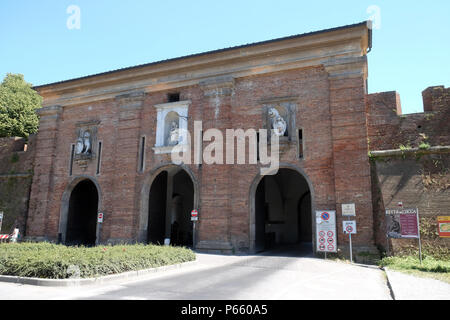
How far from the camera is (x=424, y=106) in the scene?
49.1 ft

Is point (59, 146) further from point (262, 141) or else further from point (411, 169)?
point (411, 169)

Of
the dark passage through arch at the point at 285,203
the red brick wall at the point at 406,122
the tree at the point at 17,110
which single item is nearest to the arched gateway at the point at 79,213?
the dark passage through arch at the point at 285,203

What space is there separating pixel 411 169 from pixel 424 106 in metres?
3.22

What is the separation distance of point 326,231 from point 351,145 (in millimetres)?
3657

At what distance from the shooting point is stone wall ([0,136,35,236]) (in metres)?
21.2

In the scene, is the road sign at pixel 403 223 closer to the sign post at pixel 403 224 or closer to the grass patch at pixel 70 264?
the sign post at pixel 403 224

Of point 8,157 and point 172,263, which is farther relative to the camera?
point 8,157

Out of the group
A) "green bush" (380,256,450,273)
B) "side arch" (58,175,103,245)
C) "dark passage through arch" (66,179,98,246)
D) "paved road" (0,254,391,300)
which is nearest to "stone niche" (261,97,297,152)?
"paved road" (0,254,391,300)

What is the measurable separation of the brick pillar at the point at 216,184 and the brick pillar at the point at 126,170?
12.9ft

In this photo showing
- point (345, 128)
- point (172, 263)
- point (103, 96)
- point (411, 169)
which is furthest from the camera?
point (103, 96)

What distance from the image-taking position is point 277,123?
627 inches

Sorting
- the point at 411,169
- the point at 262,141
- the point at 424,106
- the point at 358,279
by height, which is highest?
the point at 424,106

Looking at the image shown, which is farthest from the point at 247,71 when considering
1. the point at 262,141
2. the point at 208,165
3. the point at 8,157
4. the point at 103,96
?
the point at 8,157

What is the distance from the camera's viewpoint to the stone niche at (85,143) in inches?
790
